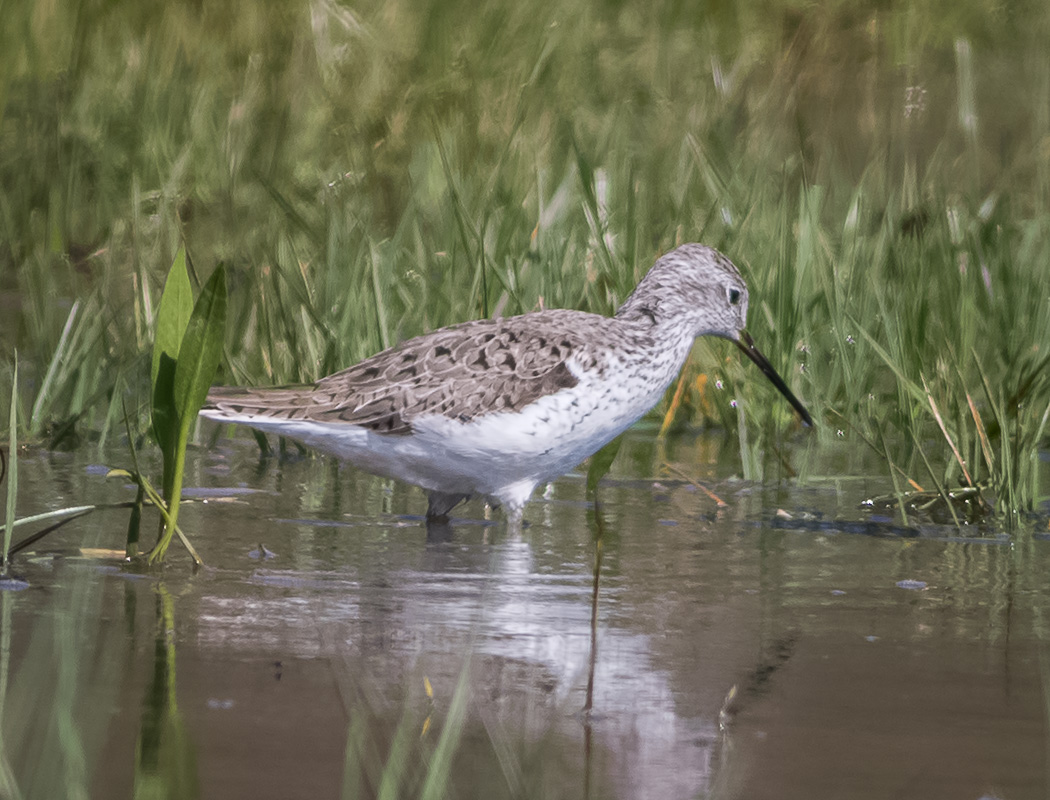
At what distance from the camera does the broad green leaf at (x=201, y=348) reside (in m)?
4.78

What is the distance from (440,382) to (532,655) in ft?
6.57

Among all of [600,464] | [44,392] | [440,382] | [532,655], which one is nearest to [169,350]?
[440,382]

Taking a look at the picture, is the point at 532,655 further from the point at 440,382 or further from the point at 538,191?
the point at 538,191

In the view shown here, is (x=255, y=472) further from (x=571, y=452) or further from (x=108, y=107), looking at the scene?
(x=108, y=107)

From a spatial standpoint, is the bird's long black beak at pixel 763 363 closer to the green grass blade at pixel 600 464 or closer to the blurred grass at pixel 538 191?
the blurred grass at pixel 538 191

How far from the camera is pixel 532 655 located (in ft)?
13.2

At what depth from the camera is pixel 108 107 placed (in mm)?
10047

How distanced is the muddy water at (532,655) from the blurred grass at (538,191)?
999mm

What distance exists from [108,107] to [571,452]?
214 inches

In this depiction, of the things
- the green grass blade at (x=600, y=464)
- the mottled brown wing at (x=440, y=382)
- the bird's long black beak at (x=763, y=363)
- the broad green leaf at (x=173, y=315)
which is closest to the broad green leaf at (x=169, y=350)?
the broad green leaf at (x=173, y=315)

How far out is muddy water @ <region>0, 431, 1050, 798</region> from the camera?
320 centimetres

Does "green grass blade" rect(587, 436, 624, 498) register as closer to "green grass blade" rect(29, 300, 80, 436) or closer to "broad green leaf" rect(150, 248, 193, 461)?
"broad green leaf" rect(150, 248, 193, 461)

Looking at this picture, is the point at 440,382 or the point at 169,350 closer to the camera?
the point at 169,350

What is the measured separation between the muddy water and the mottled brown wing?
1.17 ft
